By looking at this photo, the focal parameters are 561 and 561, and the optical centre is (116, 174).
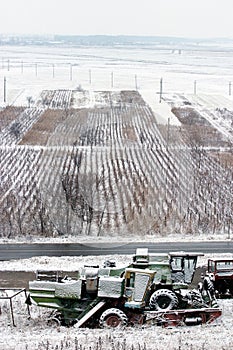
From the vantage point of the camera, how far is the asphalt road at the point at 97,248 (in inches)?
816

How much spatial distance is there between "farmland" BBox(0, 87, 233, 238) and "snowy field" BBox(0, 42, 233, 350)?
8.27 feet

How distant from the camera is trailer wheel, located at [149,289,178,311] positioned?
12766mm

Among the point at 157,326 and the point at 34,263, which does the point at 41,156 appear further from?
the point at 157,326

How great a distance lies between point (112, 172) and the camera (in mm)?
32688

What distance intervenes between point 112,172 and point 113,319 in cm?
2047

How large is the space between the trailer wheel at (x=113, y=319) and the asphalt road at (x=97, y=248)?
8081 millimetres

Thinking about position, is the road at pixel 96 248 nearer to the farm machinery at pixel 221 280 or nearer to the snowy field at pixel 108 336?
the farm machinery at pixel 221 280

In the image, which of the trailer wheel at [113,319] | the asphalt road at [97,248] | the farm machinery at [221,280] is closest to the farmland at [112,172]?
the asphalt road at [97,248]

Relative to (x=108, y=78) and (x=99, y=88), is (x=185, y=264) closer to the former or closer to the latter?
(x=99, y=88)

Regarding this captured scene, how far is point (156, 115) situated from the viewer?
5578 cm

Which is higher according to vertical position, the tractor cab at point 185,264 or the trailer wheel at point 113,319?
the tractor cab at point 185,264

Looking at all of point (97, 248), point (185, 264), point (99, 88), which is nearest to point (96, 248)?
point (97, 248)

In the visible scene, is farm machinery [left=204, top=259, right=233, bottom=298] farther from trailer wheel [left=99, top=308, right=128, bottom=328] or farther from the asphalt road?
the asphalt road

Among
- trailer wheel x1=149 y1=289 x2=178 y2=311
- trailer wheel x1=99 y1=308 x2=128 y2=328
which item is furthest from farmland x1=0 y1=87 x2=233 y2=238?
trailer wheel x1=99 y1=308 x2=128 y2=328
